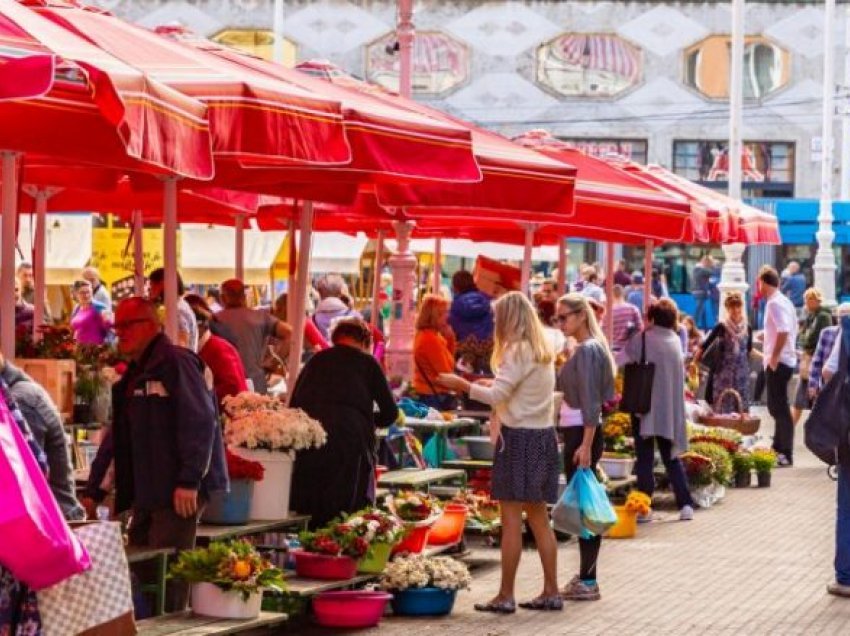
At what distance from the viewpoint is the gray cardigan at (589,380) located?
14.0 m

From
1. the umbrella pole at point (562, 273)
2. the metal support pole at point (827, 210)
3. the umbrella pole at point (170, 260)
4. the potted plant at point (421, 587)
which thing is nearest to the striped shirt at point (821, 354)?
the umbrella pole at point (562, 273)

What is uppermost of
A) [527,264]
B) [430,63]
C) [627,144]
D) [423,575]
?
[430,63]

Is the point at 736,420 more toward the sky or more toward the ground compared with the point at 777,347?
more toward the ground

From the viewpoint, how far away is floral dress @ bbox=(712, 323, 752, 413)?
2464cm

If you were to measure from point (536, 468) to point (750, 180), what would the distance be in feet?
150

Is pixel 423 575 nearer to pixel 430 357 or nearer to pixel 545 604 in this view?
pixel 545 604

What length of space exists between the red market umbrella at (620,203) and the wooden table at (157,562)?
22.1 feet

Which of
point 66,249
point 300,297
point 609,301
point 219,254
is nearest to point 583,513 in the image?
point 300,297

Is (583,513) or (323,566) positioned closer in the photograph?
(323,566)

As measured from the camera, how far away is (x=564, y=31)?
5844 centimetres

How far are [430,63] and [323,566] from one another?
4556 centimetres

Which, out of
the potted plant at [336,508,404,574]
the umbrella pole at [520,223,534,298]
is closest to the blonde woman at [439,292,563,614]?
the potted plant at [336,508,404,574]

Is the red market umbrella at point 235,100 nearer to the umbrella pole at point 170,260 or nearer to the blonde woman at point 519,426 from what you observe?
the umbrella pole at point 170,260

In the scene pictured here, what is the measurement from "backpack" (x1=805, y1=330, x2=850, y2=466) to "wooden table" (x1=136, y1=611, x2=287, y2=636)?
13.8 ft
